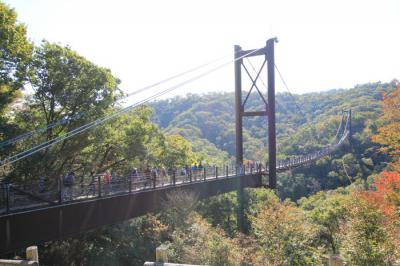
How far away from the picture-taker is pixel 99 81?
15438mm

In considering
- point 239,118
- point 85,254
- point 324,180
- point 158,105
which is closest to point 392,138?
point 239,118

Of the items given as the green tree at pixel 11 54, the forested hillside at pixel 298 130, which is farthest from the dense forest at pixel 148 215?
the forested hillside at pixel 298 130

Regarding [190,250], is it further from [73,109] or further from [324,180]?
[324,180]

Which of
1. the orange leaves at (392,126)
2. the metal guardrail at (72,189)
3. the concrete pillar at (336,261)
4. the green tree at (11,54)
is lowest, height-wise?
the concrete pillar at (336,261)

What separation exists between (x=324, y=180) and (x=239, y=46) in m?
42.2

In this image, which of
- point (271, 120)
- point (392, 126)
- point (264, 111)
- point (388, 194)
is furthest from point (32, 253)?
point (264, 111)

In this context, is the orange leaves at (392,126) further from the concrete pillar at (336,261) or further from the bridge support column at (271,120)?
the concrete pillar at (336,261)

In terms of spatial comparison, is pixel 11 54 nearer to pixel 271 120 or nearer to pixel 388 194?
pixel 271 120

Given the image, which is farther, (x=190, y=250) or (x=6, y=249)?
(x=190, y=250)

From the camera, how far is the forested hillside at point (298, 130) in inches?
2215

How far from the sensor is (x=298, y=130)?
83.9 meters

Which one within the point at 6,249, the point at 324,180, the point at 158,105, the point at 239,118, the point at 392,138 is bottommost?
the point at 324,180

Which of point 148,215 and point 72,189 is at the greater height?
point 72,189

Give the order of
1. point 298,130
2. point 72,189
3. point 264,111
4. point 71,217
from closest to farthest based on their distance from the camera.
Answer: point 71,217
point 72,189
point 264,111
point 298,130
